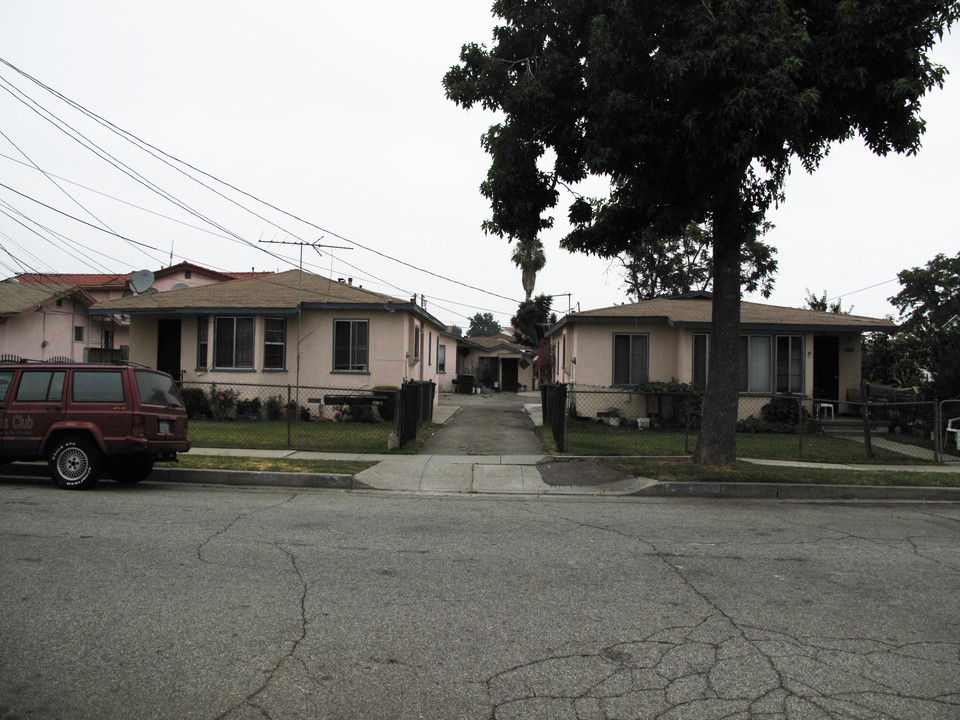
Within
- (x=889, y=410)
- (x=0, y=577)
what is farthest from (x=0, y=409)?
(x=889, y=410)

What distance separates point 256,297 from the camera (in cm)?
2070

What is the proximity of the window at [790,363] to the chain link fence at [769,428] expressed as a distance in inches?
29.8

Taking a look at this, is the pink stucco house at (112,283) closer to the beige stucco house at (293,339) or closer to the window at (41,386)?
the beige stucco house at (293,339)

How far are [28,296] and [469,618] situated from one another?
1218 inches

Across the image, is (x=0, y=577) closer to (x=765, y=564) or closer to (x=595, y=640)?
(x=595, y=640)

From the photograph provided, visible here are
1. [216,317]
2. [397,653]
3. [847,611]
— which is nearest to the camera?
[397,653]

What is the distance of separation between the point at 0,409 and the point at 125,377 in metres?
1.76

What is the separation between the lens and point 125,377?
9.61m

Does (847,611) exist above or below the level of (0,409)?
below

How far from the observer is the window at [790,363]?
65.5 feet

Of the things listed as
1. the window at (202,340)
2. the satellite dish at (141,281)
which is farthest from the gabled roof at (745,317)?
the satellite dish at (141,281)

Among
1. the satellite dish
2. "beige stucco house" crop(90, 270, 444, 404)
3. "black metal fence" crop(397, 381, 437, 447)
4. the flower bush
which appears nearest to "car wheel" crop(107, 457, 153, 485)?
"black metal fence" crop(397, 381, 437, 447)

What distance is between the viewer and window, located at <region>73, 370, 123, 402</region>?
9.53m

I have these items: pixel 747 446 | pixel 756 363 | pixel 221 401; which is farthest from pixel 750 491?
pixel 221 401
